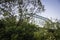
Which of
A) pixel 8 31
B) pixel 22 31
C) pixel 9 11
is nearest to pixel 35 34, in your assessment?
pixel 22 31

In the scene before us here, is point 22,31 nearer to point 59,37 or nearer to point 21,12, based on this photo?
point 59,37

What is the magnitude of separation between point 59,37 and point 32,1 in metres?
5.57

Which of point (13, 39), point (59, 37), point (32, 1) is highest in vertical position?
point (32, 1)

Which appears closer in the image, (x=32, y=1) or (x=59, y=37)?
(x=59, y=37)

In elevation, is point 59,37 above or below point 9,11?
below

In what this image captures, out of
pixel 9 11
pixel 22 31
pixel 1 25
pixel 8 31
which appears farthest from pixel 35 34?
pixel 9 11

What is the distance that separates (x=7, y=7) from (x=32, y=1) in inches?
97.7

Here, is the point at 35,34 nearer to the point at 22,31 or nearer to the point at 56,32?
the point at 22,31

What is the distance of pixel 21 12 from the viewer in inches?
627

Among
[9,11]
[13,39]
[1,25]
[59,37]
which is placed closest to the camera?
[13,39]

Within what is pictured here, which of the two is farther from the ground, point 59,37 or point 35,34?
point 35,34

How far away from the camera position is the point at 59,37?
11.9 m

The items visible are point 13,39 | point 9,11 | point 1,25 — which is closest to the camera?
point 13,39

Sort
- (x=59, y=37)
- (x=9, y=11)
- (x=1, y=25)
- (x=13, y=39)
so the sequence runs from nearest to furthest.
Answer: (x=13, y=39) < (x=1, y=25) < (x=59, y=37) < (x=9, y=11)
